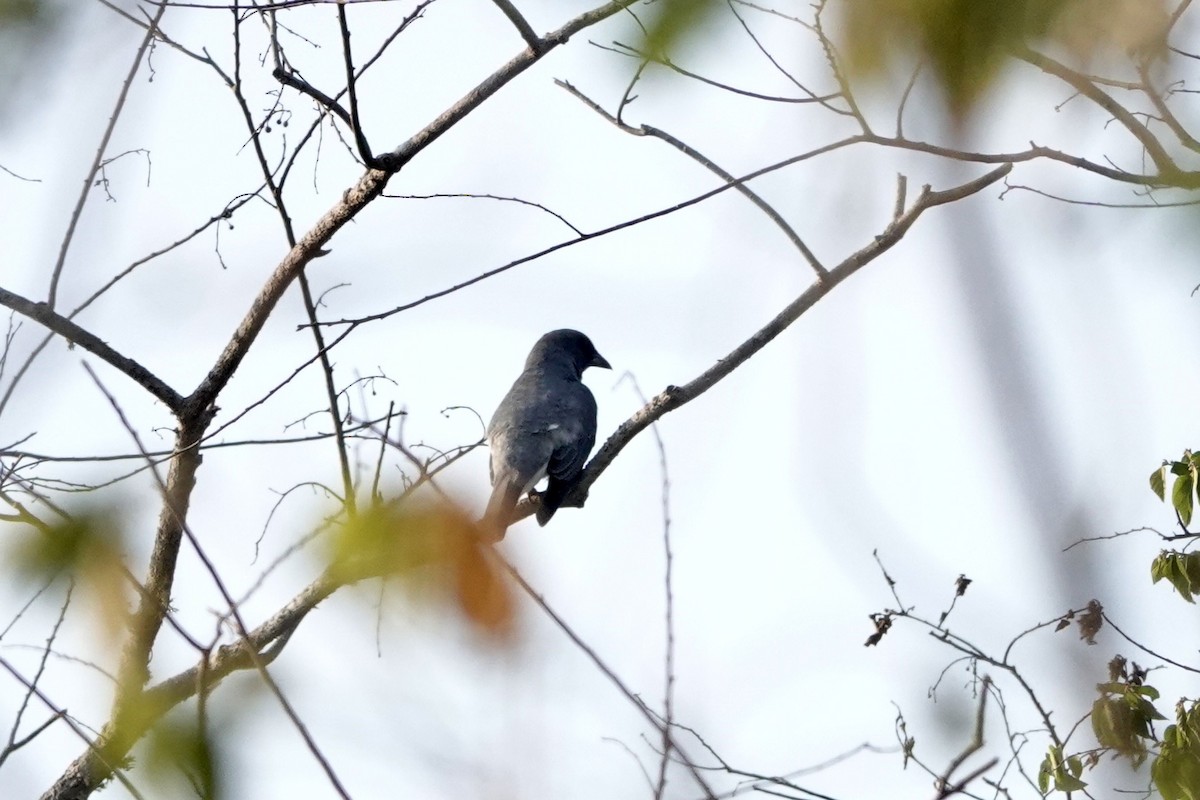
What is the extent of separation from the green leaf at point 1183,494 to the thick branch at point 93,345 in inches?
146

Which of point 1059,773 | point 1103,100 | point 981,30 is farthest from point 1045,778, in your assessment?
point 981,30

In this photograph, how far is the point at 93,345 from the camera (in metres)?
5.04

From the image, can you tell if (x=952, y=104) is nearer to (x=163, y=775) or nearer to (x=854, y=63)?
(x=854, y=63)

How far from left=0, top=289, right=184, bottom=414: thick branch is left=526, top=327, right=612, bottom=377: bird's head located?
326cm

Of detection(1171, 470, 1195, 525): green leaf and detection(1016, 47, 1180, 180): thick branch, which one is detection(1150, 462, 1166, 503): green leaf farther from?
detection(1016, 47, 1180, 180): thick branch

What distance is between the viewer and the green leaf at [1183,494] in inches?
171

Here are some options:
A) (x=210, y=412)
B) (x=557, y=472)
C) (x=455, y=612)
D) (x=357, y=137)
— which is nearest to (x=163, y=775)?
(x=455, y=612)

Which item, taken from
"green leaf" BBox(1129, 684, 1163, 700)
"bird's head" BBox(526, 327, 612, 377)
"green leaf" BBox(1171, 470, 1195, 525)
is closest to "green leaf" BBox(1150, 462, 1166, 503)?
"green leaf" BBox(1171, 470, 1195, 525)

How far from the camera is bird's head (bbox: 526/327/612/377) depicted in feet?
27.2

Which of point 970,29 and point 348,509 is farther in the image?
point 348,509

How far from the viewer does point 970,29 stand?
4.91 ft

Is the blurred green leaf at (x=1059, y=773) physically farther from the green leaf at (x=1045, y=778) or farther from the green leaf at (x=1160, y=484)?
the green leaf at (x=1160, y=484)

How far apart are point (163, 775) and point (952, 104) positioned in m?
1.79

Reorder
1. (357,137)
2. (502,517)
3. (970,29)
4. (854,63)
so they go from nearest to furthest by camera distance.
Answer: (970,29)
(854,63)
(357,137)
(502,517)
